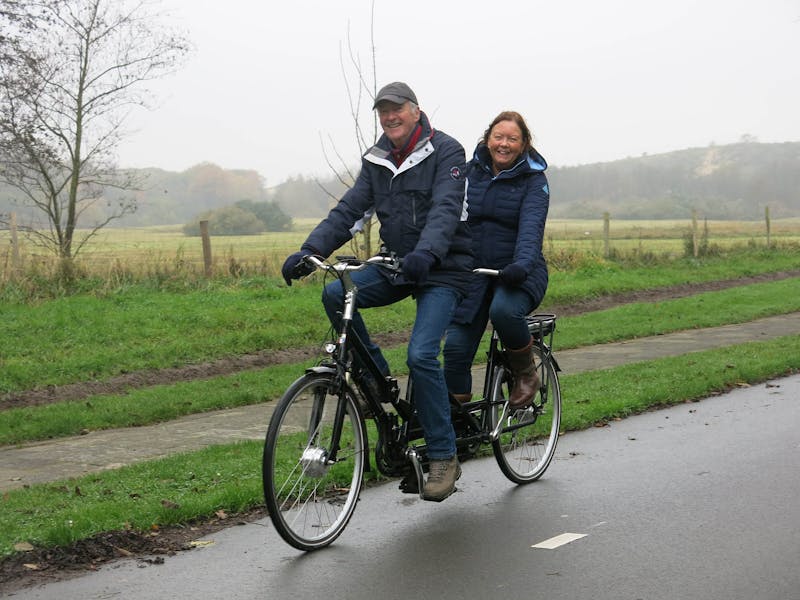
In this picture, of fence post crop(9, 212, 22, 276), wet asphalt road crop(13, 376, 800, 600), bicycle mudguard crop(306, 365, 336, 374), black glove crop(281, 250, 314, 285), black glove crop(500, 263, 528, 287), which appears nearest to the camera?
wet asphalt road crop(13, 376, 800, 600)

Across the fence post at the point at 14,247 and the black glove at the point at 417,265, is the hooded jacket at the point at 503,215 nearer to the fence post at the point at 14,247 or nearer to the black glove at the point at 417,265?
the black glove at the point at 417,265

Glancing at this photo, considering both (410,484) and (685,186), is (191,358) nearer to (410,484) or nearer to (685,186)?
(410,484)

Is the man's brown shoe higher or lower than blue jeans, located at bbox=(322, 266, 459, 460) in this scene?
lower

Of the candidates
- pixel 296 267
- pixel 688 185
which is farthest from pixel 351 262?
pixel 688 185

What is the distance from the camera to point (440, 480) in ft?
19.2

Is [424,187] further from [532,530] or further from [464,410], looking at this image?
[532,530]

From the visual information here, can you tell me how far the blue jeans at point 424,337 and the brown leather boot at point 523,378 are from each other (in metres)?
0.94

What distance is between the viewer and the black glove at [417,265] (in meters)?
5.46

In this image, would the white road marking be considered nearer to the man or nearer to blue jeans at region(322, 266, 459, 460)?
the man

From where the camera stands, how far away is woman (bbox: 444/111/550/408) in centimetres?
650

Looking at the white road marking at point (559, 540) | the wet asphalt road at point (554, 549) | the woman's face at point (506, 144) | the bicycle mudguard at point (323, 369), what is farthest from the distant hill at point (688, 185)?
the bicycle mudguard at point (323, 369)

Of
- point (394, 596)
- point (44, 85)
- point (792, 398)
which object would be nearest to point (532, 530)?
point (394, 596)

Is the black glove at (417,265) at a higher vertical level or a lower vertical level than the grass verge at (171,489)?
higher

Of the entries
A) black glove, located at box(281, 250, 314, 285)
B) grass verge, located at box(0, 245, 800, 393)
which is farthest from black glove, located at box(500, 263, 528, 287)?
grass verge, located at box(0, 245, 800, 393)
